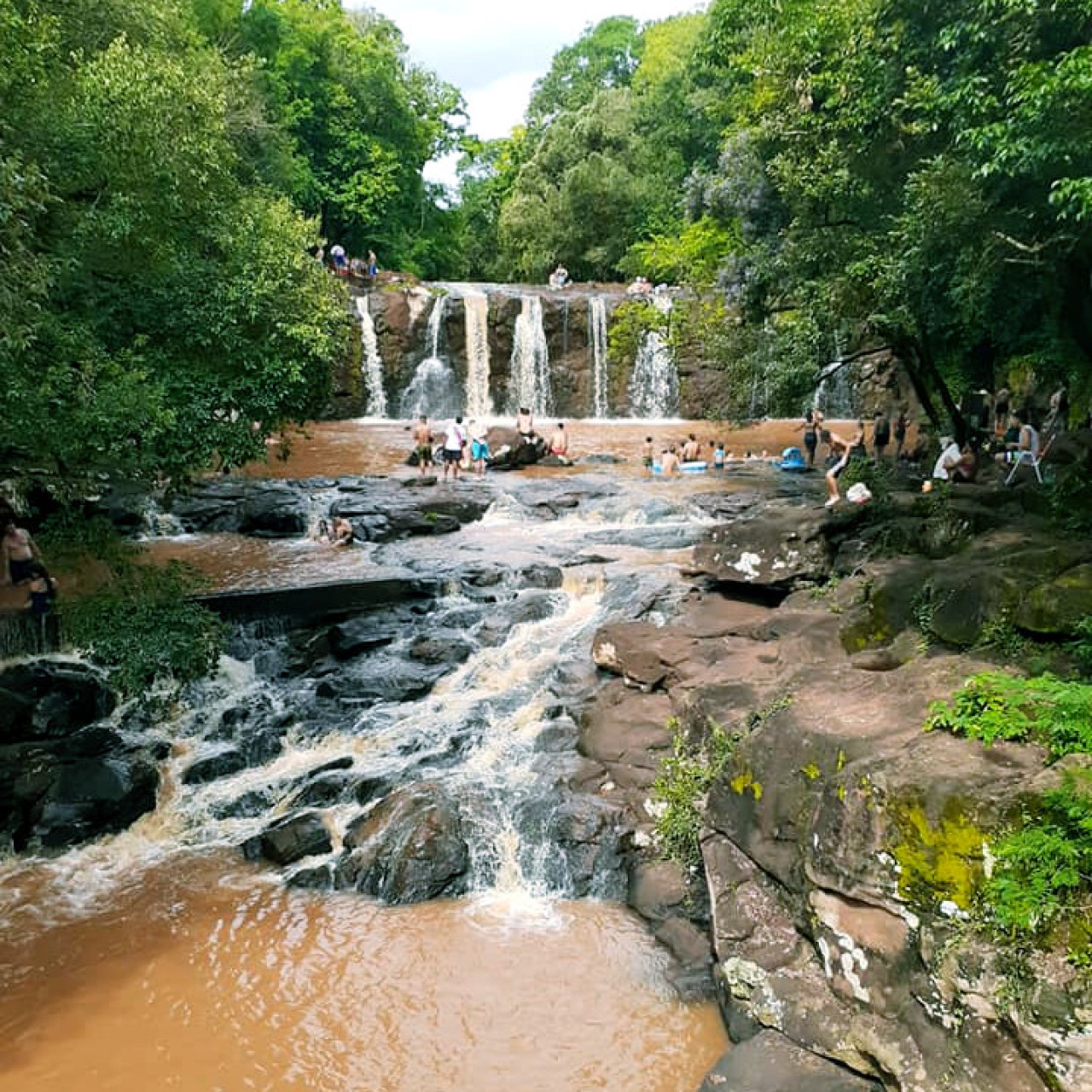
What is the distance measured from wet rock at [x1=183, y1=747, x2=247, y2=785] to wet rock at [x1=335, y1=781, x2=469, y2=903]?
6.55 ft

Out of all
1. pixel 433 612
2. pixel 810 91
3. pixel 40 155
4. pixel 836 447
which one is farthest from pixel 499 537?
pixel 40 155

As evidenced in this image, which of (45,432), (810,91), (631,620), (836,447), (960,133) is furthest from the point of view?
(836,447)

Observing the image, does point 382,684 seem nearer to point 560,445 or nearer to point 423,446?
point 423,446

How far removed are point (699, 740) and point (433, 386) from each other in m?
23.8

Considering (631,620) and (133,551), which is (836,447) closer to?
(631,620)

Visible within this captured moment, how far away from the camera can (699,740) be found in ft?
27.2

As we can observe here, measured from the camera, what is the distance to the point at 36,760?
9.45 m

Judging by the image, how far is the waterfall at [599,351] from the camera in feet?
102

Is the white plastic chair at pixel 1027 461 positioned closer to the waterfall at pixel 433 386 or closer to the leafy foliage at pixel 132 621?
the leafy foliage at pixel 132 621

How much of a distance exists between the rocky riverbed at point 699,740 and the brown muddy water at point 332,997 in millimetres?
367

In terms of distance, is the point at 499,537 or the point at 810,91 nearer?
the point at 810,91

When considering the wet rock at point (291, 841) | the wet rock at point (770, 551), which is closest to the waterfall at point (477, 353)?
the wet rock at point (770, 551)

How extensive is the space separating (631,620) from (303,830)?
4.68 m

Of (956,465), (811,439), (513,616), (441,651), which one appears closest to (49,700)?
(441,651)
